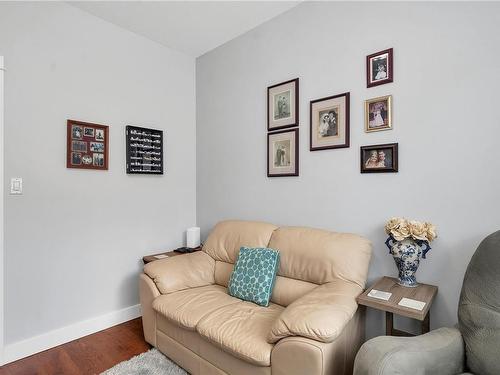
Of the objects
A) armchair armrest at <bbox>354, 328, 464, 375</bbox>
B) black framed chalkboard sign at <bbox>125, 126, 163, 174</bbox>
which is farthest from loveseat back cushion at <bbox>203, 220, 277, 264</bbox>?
armchair armrest at <bbox>354, 328, 464, 375</bbox>

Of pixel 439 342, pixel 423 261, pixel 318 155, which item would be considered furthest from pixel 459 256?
pixel 318 155

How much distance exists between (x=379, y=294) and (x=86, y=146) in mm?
2457

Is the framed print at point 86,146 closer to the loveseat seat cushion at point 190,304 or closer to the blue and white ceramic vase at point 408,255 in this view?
the loveseat seat cushion at point 190,304

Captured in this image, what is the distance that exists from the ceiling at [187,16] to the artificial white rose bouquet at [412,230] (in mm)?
1914

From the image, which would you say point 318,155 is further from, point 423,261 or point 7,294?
point 7,294

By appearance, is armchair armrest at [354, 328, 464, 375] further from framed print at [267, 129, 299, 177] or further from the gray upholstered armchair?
framed print at [267, 129, 299, 177]

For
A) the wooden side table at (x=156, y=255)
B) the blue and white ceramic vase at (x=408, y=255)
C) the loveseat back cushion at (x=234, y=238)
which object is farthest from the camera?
the wooden side table at (x=156, y=255)

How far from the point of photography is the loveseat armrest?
211cm

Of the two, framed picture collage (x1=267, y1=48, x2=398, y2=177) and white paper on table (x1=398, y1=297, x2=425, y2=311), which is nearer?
white paper on table (x1=398, y1=297, x2=425, y2=311)

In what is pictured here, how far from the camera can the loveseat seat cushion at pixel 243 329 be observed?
142 centimetres

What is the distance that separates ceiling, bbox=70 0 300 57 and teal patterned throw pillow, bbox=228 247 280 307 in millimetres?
1991

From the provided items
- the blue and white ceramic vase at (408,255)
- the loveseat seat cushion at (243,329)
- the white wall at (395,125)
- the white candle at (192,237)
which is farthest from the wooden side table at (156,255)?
the blue and white ceramic vase at (408,255)

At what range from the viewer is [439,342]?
1.21 meters

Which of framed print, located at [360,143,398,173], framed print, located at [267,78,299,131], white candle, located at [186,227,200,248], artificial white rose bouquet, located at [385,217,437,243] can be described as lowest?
white candle, located at [186,227,200,248]
